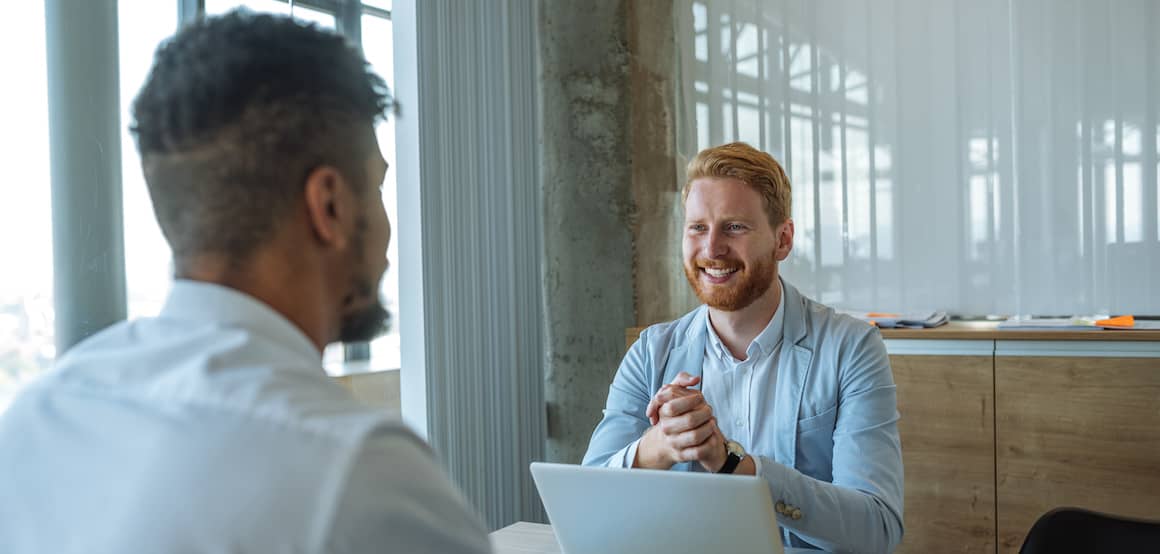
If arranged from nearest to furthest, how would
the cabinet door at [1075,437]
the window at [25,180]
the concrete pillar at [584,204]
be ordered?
the window at [25,180], the cabinet door at [1075,437], the concrete pillar at [584,204]

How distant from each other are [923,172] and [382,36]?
2.57 metres

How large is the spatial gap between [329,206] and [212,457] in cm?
28

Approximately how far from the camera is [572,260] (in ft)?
13.0

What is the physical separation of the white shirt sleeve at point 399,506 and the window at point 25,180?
2.27 metres

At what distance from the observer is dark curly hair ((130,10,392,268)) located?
0.82 metres

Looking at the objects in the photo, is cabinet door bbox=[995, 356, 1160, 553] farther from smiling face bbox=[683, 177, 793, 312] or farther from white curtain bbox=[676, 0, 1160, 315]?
smiling face bbox=[683, 177, 793, 312]

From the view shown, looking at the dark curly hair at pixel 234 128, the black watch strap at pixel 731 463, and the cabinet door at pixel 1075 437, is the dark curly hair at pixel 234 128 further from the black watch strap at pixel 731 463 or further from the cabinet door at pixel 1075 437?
the cabinet door at pixel 1075 437

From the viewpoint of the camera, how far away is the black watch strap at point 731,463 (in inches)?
70.6

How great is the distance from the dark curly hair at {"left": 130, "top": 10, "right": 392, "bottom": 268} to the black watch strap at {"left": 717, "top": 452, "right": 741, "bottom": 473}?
1.15 metres

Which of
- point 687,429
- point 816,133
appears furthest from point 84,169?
point 816,133

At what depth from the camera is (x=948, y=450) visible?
3254 mm

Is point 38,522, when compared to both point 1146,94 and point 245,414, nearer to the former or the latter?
point 245,414

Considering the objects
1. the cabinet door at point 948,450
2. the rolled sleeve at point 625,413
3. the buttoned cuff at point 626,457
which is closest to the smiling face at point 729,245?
the rolled sleeve at point 625,413

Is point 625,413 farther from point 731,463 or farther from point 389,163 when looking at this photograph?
point 389,163
